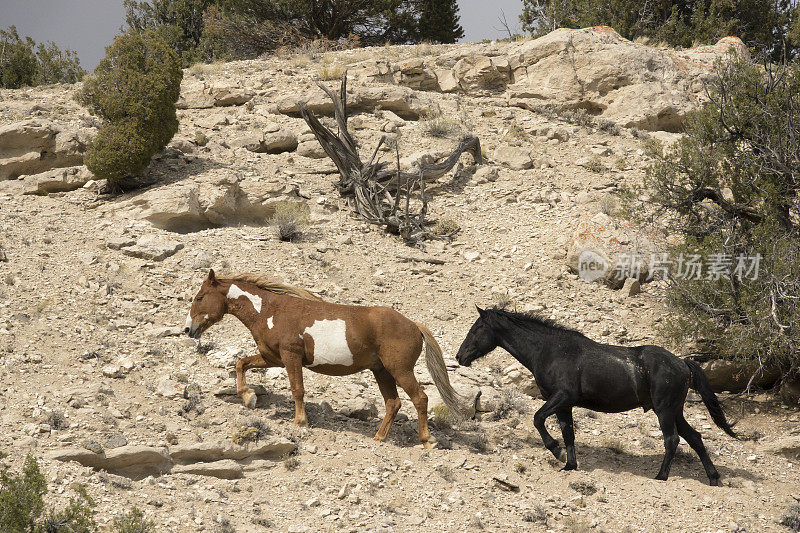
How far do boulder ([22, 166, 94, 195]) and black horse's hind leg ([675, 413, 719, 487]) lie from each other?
13.9 meters

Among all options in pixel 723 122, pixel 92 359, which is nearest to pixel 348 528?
pixel 92 359

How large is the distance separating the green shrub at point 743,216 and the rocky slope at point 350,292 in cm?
102

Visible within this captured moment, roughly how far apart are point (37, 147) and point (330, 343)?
1169 centimetres

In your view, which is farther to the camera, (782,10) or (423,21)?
(423,21)

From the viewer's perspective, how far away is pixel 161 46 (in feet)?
57.4

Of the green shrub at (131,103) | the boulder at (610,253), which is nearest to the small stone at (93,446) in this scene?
the green shrub at (131,103)

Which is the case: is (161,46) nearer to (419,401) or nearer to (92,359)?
(92,359)

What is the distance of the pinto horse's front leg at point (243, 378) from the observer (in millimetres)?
9328

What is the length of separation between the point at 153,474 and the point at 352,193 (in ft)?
35.3

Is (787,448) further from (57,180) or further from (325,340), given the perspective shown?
(57,180)

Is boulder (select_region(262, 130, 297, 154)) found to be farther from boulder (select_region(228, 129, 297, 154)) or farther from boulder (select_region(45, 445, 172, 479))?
boulder (select_region(45, 445, 172, 479))

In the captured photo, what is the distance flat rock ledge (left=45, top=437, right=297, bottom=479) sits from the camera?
7484 mm

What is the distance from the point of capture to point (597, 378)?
362 inches

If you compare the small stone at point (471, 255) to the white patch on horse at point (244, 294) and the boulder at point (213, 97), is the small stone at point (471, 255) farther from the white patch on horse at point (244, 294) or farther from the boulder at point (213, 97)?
the boulder at point (213, 97)
